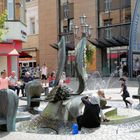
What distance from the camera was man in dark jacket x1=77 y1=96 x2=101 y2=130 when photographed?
9.42 m

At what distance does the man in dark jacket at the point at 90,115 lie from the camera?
9422 millimetres

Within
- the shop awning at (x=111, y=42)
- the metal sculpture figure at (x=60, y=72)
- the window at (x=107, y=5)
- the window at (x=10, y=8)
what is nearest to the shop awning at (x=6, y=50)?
the window at (x=10, y=8)

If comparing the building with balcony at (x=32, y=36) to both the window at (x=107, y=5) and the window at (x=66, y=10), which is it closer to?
the window at (x=66, y=10)

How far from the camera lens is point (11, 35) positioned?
103 feet

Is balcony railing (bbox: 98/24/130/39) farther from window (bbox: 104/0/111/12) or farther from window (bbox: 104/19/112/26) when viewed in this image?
window (bbox: 104/0/111/12)

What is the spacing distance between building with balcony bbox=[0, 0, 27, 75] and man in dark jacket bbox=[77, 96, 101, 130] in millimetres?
21605

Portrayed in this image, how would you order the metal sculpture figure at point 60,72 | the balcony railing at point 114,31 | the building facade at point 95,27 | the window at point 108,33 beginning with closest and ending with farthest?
the metal sculpture figure at point 60,72, the balcony railing at point 114,31, the building facade at point 95,27, the window at point 108,33

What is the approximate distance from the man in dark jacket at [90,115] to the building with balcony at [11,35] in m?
21.6

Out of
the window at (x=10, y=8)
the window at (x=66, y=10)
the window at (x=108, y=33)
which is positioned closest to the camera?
the window at (x=10, y=8)

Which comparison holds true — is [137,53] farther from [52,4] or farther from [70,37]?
[52,4]

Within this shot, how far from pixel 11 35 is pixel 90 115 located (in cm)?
2271

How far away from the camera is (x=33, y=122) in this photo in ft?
37.3

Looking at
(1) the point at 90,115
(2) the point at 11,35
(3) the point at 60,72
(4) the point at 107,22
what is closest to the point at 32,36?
(4) the point at 107,22

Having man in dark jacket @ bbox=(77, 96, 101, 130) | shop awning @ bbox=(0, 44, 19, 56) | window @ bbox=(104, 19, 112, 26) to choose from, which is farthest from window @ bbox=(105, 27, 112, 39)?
man in dark jacket @ bbox=(77, 96, 101, 130)
